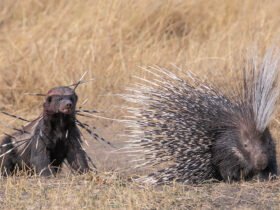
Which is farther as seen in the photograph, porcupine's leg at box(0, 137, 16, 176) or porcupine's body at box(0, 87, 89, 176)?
porcupine's leg at box(0, 137, 16, 176)

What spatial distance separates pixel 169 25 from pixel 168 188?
4.34 m

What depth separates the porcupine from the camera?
529 cm

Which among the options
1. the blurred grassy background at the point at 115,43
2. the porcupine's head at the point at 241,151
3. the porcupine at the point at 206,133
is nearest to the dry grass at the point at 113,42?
the blurred grassy background at the point at 115,43

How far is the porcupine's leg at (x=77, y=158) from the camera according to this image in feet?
18.4

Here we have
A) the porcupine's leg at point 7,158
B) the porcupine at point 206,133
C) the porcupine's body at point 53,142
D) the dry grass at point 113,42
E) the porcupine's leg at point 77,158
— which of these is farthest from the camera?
the dry grass at point 113,42

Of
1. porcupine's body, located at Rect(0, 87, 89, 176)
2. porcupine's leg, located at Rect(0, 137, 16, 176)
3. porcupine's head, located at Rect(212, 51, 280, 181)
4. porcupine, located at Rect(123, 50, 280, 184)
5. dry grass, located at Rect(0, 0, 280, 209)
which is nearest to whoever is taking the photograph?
porcupine's head, located at Rect(212, 51, 280, 181)

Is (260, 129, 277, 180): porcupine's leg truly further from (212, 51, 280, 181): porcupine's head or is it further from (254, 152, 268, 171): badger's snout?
(254, 152, 268, 171): badger's snout

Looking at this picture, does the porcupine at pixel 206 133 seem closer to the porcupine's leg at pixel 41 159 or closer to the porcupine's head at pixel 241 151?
the porcupine's head at pixel 241 151

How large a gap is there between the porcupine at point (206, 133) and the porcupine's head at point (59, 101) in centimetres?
41

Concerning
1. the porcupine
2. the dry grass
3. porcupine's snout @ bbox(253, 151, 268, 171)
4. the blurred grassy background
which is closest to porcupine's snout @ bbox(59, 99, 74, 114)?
the porcupine

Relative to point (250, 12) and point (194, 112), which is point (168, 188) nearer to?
point (194, 112)

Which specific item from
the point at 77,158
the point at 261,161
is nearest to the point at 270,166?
the point at 261,161

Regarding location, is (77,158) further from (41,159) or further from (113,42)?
(113,42)

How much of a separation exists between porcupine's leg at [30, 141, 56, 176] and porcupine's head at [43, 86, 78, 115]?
22 cm
